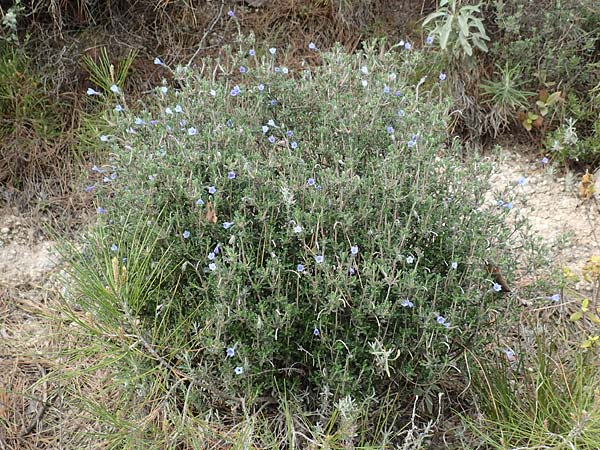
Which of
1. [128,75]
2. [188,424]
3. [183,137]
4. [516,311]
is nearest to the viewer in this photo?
[188,424]

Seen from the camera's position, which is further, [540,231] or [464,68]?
[464,68]

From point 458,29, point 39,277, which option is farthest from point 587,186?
point 39,277

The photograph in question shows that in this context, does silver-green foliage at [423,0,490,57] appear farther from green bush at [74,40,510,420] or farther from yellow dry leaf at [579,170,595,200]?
green bush at [74,40,510,420]

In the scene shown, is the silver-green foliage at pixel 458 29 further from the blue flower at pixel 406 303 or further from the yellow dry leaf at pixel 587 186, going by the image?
the blue flower at pixel 406 303

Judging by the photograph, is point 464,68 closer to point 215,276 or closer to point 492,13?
point 492,13

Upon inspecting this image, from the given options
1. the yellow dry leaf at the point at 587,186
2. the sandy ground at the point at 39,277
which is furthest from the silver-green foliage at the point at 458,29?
the yellow dry leaf at the point at 587,186

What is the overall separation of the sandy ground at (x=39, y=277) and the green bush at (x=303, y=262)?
0.36 metres

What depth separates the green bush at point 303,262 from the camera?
6.99 ft

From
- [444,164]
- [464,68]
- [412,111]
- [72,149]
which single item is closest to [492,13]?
[464,68]

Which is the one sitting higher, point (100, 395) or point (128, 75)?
point (128, 75)

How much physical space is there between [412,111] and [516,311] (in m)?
0.85

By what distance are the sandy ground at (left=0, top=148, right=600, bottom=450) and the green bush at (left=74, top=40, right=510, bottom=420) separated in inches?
14.1

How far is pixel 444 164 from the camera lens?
2.41 metres

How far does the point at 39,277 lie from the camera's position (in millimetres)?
3348
